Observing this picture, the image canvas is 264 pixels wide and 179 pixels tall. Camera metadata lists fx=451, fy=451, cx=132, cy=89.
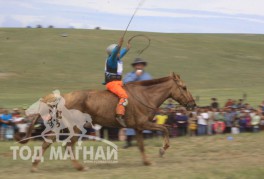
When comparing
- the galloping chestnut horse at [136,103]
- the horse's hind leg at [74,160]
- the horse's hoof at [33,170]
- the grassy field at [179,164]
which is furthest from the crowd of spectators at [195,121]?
the horse's hoof at [33,170]

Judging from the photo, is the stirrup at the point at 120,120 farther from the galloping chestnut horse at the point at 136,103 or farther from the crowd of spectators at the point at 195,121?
the crowd of spectators at the point at 195,121

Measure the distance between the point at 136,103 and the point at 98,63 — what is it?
163 feet

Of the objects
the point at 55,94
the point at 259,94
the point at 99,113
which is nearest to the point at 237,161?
the point at 99,113

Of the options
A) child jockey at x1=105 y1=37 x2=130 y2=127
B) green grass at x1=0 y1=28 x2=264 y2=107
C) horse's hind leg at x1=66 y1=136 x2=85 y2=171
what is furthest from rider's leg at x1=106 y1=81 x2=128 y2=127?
green grass at x1=0 y1=28 x2=264 y2=107

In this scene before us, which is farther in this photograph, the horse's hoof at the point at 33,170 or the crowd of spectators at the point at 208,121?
the crowd of spectators at the point at 208,121

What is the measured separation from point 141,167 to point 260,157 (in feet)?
10.4

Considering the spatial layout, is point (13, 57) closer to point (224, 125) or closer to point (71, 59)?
point (71, 59)

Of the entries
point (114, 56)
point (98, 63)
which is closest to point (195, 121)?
point (114, 56)

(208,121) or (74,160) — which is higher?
(208,121)

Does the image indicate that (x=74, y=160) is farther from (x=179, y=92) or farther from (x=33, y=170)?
(x=179, y=92)

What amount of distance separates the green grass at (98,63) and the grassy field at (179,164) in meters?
21.8

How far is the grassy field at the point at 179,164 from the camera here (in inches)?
344

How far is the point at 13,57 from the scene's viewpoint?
58125 mm

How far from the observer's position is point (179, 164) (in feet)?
32.7
